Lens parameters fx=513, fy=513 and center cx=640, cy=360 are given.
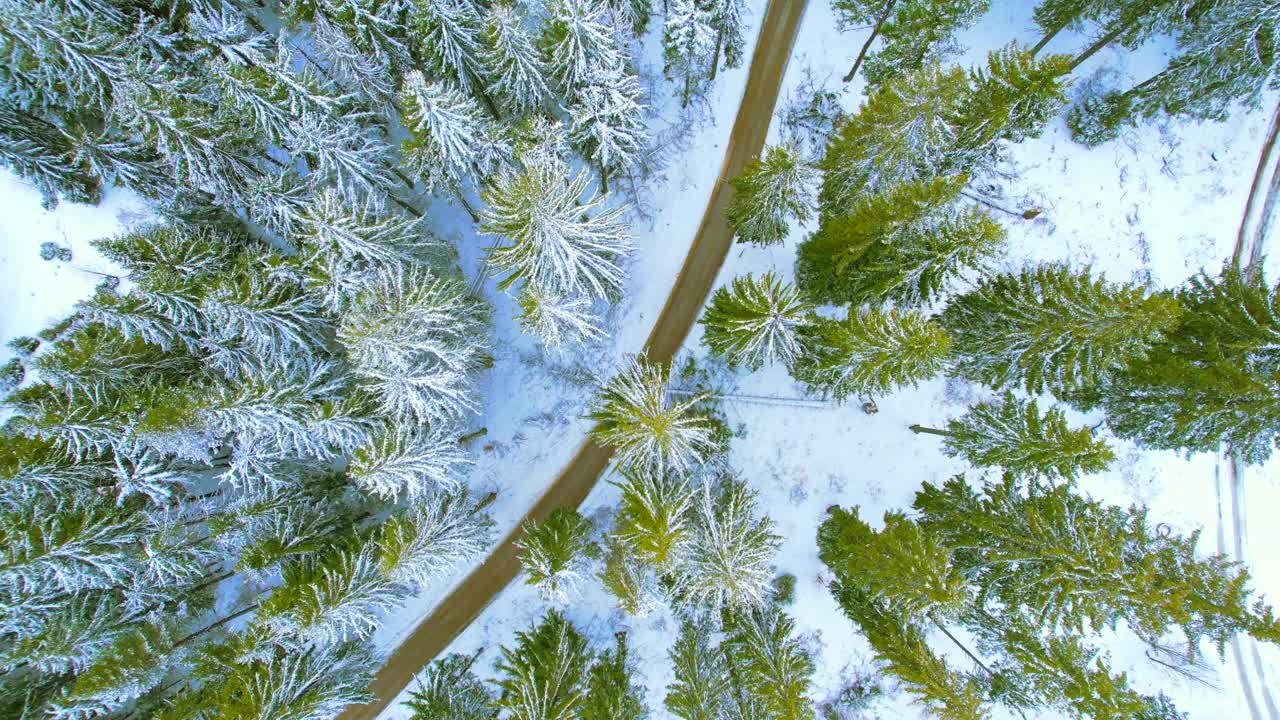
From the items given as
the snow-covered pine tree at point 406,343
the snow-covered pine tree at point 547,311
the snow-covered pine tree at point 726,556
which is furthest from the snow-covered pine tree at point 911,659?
the snow-covered pine tree at point 406,343

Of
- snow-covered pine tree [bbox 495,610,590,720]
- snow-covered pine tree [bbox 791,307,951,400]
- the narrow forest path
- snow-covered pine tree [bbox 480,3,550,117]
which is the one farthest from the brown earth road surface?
the narrow forest path

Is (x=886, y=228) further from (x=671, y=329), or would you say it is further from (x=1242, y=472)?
(x=1242, y=472)

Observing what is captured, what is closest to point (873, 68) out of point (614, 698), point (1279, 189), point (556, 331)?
point (556, 331)

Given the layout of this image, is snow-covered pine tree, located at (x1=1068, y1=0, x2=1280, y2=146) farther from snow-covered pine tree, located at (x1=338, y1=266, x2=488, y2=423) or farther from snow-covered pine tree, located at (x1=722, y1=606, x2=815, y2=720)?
snow-covered pine tree, located at (x1=338, y1=266, x2=488, y2=423)

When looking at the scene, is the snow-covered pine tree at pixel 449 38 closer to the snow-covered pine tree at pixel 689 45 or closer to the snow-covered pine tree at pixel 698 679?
the snow-covered pine tree at pixel 689 45

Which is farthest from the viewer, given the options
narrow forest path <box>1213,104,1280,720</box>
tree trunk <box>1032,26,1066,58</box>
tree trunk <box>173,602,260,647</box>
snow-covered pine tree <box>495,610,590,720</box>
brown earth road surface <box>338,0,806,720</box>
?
brown earth road surface <box>338,0,806,720</box>

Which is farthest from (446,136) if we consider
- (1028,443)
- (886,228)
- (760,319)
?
(1028,443)
